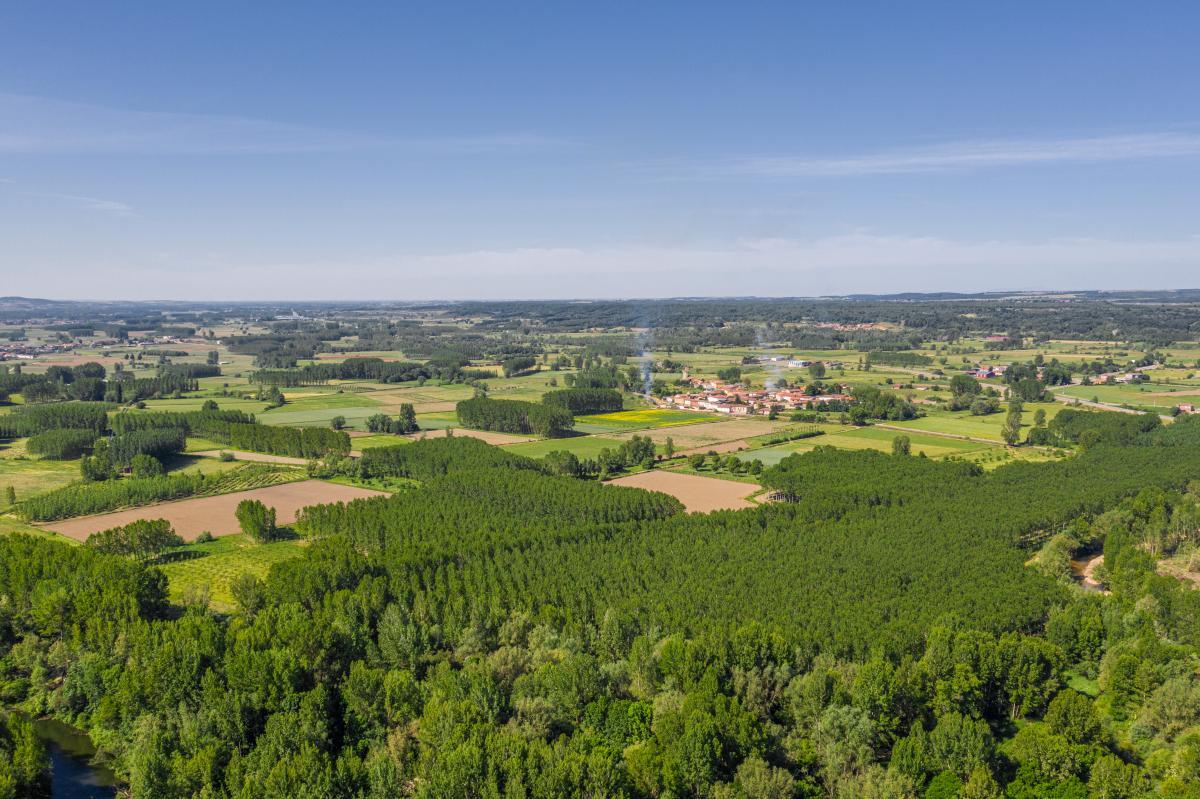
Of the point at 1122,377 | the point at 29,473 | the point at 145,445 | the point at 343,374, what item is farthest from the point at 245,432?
the point at 1122,377

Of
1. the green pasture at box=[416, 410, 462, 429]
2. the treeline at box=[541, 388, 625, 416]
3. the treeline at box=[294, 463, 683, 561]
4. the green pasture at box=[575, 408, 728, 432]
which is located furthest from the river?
the treeline at box=[541, 388, 625, 416]

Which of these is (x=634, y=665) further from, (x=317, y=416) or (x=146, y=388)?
(x=146, y=388)

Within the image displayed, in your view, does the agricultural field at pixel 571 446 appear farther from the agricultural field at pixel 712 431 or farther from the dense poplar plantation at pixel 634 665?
the dense poplar plantation at pixel 634 665

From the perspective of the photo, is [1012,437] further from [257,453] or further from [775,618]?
[257,453]

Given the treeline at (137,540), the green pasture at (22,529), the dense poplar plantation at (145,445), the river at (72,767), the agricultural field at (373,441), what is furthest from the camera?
the agricultural field at (373,441)

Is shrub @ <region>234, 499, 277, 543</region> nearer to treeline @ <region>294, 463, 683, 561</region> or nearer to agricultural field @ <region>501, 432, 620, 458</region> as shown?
treeline @ <region>294, 463, 683, 561</region>

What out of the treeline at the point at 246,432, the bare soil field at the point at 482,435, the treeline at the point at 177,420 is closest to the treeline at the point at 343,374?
the treeline at the point at 177,420

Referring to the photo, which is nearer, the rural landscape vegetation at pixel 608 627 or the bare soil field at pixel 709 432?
the rural landscape vegetation at pixel 608 627
